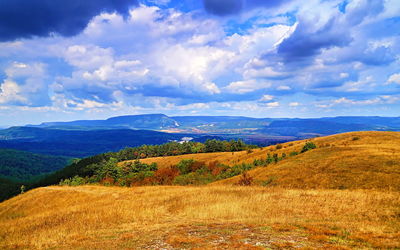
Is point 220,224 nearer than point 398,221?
No

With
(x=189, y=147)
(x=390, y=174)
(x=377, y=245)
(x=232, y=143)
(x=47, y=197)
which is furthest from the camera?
(x=189, y=147)

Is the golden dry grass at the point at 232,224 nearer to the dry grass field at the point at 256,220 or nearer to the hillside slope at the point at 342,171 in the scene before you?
the dry grass field at the point at 256,220

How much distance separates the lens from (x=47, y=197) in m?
44.5

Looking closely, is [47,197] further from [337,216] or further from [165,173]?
[337,216]

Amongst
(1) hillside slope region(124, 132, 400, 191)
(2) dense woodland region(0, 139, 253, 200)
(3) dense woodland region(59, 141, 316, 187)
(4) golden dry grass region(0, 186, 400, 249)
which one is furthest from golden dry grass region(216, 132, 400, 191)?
(2) dense woodland region(0, 139, 253, 200)

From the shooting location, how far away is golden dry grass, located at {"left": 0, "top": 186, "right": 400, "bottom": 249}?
11094mm

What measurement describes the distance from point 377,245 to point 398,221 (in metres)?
5.81

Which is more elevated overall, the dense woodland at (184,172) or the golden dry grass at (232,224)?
the golden dry grass at (232,224)

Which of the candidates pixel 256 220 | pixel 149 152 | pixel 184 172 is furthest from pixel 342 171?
pixel 149 152

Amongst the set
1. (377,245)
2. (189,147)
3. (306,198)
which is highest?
(377,245)

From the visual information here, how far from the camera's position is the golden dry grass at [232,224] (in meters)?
11.1

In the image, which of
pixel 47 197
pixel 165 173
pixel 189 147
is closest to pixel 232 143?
pixel 189 147

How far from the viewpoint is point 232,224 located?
49.0ft

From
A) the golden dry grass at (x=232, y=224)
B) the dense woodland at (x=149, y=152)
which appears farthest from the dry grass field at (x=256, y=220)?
the dense woodland at (x=149, y=152)
